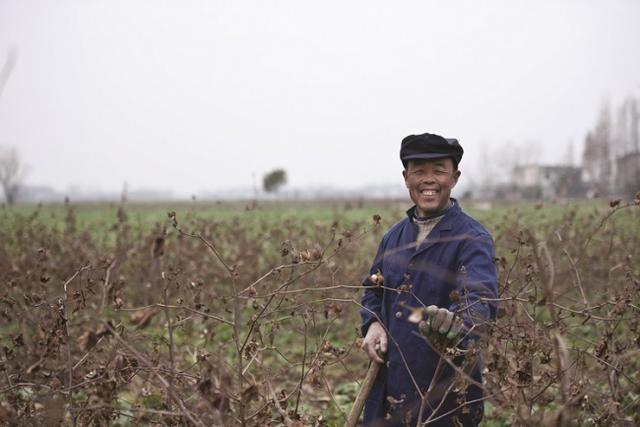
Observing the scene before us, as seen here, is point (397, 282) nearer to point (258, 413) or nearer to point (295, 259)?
point (295, 259)

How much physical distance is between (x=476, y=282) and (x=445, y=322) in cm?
28

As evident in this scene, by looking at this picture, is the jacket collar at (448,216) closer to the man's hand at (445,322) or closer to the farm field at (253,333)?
the farm field at (253,333)

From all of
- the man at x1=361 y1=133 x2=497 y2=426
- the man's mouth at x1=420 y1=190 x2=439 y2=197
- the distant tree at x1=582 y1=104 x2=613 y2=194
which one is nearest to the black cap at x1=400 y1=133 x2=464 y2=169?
the man at x1=361 y1=133 x2=497 y2=426

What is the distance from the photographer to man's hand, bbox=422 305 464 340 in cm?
194

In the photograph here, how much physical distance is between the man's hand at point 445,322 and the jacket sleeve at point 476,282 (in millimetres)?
45

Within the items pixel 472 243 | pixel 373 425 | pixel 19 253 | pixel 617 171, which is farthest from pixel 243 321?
pixel 617 171

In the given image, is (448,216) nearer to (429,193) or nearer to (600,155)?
(429,193)

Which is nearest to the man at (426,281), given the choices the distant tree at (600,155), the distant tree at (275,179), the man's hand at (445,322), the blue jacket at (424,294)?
the blue jacket at (424,294)

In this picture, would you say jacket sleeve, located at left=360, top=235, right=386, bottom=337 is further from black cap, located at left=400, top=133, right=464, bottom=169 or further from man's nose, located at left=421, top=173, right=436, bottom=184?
black cap, located at left=400, top=133, right=464, bottom=169

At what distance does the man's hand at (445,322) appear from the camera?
1940 mm

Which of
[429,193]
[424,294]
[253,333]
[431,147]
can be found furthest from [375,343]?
[431,147]

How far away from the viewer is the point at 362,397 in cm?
227

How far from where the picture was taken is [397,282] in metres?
2.55

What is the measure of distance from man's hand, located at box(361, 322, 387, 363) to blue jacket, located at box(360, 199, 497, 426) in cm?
5
